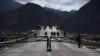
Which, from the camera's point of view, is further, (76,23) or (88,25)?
(76,23)

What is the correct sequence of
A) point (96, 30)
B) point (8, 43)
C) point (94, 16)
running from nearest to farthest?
point (8, 43) → point (96, 30) → point (94, 16)

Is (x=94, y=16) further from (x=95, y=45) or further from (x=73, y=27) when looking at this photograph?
(x=95, y=45)

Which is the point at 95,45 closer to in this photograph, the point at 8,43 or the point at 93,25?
the point at 8,43

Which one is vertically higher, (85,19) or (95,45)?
(85,19)

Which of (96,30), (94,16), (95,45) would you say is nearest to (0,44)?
(95,45)

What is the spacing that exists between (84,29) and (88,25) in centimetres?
381

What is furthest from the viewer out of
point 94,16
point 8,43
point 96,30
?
point 94,16

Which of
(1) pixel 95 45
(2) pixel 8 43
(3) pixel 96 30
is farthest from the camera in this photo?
(3) pixel 96 30

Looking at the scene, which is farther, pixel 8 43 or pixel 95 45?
pixel 8 43

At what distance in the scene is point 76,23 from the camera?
19862 cm

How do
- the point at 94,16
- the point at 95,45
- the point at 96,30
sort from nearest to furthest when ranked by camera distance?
1. the point at 95,45
2. the point at 96,30
3. the point at 94,16

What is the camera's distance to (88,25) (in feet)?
609

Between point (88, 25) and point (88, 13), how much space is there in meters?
15.8

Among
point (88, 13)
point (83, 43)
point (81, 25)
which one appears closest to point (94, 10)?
point (88, 13)
